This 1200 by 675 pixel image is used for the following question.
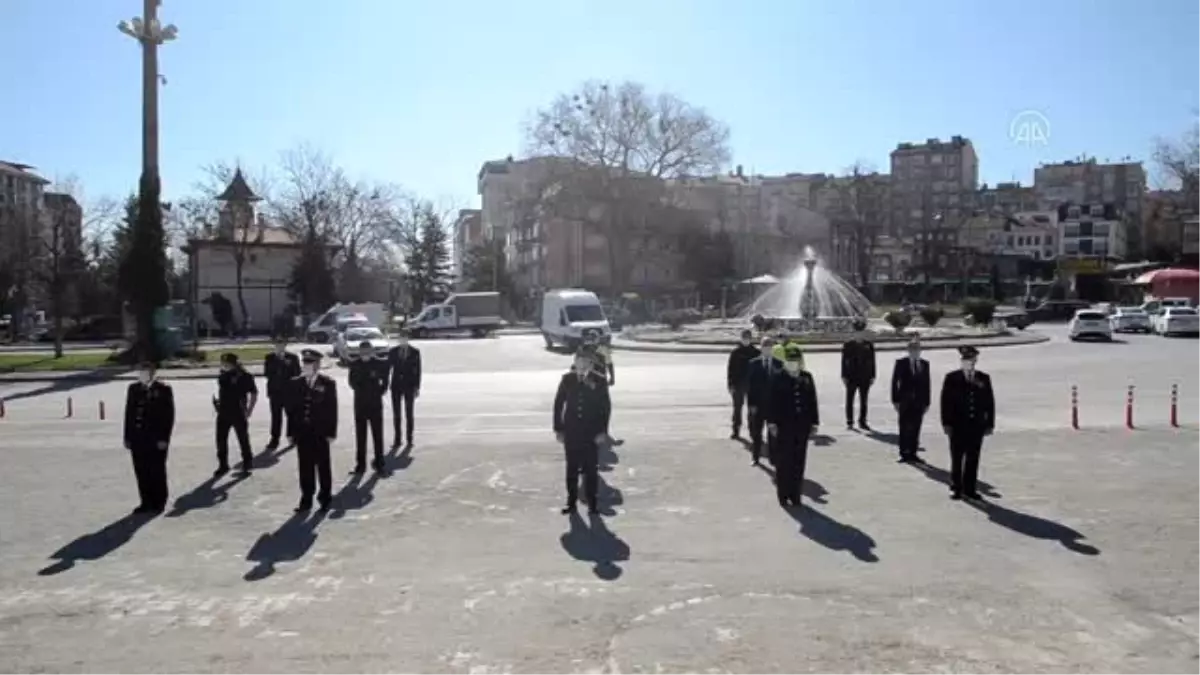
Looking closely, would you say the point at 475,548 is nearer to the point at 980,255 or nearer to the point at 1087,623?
the point at 1087,623

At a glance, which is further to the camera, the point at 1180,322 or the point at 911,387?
the point at 1180,322

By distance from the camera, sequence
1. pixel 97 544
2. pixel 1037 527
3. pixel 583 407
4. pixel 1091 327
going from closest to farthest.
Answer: pixel 97 544 < pixel 1037 527 < pixel 583 407 < pixel 1091 327

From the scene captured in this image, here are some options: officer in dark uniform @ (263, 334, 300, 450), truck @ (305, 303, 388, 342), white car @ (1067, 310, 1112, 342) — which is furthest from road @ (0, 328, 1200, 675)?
truck @ (305, 303, 388, 342)

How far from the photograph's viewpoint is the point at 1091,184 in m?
173

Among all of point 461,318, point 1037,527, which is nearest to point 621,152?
point 461,318

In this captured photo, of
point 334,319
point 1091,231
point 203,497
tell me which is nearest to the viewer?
point 203,497

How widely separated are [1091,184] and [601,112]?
122m

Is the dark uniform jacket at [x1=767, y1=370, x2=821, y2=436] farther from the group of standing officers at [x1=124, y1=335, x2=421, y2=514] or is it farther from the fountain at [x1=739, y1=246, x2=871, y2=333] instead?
the fountain at [x1=739, y1=246, x2=871, y2=333]

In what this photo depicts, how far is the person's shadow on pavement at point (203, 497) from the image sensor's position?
1193 centimetres

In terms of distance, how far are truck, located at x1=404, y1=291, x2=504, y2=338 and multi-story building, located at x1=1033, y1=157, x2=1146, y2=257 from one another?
402 ft

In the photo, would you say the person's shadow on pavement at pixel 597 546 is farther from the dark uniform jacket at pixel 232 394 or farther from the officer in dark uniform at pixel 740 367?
the officer in dark uniform at pixel 740 367

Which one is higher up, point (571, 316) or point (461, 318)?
point (571, 316)

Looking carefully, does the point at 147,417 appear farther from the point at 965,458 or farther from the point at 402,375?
the point at 965,458

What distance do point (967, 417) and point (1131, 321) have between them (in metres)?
52.9
